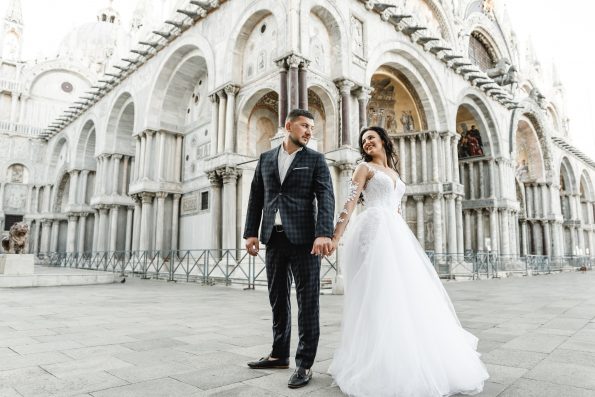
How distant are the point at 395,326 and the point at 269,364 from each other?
0.98 m

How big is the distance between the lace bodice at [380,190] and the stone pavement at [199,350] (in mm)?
1318

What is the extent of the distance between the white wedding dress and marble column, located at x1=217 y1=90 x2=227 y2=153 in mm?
11828

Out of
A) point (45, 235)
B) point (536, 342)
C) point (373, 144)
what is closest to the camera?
point (373, 144)

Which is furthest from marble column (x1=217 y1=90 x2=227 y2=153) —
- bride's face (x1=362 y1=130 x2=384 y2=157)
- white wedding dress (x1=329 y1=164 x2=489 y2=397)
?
white wedding dress (x1=329 y1=164 x2=489 y2=397)

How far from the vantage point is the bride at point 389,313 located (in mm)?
2426

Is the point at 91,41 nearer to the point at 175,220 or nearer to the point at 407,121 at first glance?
the point at 175,220

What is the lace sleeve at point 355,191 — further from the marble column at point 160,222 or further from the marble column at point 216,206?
the marble column at point 160,222

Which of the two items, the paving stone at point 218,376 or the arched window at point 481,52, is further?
the arched window at point 481,52

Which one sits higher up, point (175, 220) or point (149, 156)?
point (149, 156)

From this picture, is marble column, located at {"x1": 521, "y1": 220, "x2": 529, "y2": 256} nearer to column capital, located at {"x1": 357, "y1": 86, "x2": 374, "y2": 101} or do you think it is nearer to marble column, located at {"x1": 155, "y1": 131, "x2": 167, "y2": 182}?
column capital, located at {"x1": 357, "y1": 86, "x2": 374, "y2": 101}

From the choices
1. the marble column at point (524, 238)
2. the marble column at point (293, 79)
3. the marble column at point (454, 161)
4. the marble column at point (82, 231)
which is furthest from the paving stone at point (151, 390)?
the marble column at point (524, 238)

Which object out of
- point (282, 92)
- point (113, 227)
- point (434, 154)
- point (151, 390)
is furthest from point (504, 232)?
point (151, 390)

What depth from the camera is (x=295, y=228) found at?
114 inches

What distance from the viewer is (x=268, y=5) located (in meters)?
13.6
